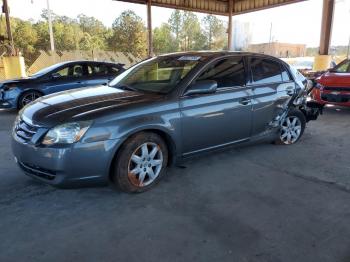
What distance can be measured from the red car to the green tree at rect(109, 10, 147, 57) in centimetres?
3056

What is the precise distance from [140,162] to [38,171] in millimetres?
1003

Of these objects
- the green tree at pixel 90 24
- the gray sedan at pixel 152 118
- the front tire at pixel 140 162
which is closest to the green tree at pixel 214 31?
the green tree at pixel 90 24

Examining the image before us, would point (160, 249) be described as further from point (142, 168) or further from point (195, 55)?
point (195, 55)

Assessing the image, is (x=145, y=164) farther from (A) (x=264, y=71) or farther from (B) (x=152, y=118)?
(A) (x=264, y=71)

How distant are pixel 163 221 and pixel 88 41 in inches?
1556

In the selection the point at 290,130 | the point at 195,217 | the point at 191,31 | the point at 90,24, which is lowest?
the point at 195,217

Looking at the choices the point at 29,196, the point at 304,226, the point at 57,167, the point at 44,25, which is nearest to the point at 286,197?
the point at 304,226

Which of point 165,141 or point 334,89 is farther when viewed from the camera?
point 334,89

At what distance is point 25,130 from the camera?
3.13 m

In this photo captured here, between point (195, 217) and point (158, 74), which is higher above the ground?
point (158, 74)

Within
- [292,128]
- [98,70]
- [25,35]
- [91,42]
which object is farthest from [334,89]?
[91,42]

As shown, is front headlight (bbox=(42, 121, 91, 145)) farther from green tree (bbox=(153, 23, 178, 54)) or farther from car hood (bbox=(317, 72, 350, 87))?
green tree (bbox=(153, 23, 178, 54))

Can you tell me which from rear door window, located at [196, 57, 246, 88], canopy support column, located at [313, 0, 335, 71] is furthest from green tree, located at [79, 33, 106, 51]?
rear door window, located at [196, 57, 246, 88]

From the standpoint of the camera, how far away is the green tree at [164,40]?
1529 inches
